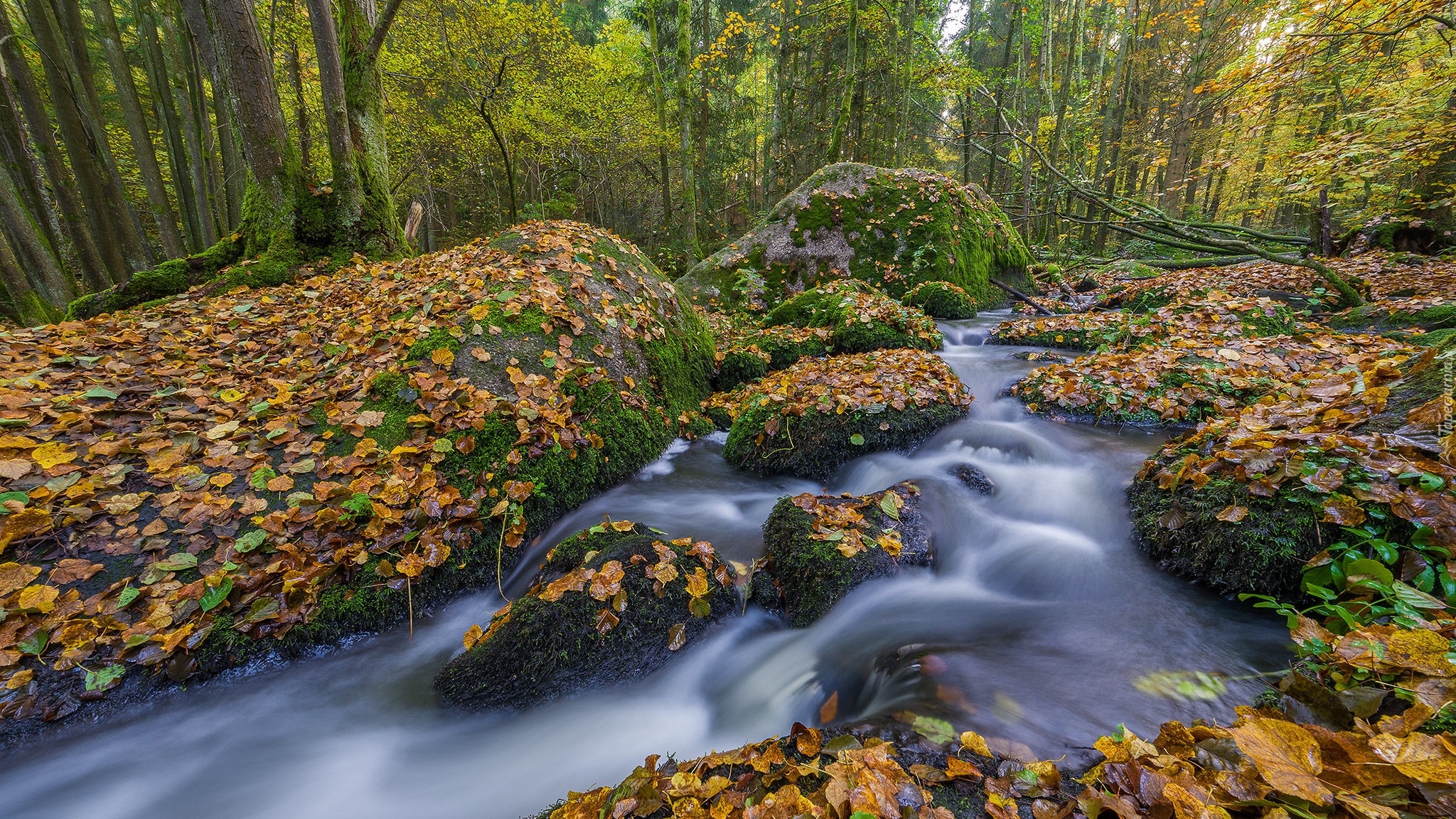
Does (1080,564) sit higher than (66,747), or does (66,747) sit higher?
(1080,564)

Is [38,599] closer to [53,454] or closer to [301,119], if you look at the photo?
[53,454]

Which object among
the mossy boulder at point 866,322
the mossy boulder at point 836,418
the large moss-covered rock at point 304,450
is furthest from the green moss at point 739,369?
the large moss-covered rock at point 304,450

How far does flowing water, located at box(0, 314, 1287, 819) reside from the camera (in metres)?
2.25

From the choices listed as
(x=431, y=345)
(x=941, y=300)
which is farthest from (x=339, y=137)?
(x=941, y=300)

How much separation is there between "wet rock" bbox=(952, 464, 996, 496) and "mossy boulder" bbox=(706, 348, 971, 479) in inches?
25.1

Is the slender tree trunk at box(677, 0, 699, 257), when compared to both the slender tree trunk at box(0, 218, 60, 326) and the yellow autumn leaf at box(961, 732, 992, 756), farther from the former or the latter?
the yellow autumn leaf at box(961, 732, 992, 756)

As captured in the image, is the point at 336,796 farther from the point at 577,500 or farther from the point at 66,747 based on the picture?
the point at 577,500

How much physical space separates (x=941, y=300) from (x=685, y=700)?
342 inches

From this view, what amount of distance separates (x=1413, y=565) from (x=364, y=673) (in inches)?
193

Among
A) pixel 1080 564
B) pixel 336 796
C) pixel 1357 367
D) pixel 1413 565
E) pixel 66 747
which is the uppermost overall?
pixel 1357 367

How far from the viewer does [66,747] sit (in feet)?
8.00

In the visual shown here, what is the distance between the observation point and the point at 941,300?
9539 millimetres

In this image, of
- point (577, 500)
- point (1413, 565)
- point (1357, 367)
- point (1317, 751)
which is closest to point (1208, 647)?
point (1413, 565)

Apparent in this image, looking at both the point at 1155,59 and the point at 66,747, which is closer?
the point at 66,747
